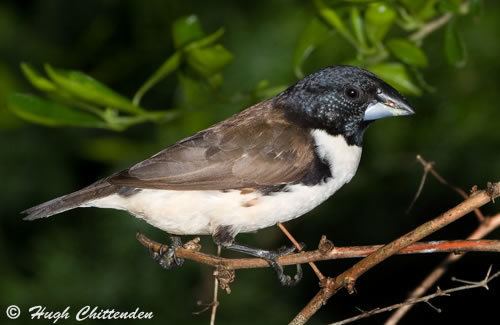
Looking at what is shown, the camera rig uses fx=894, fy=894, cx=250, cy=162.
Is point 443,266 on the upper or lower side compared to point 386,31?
lower

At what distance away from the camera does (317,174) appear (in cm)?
396

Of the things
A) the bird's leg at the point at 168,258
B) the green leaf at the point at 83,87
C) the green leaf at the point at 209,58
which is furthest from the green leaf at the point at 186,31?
the bird's leg at the point at 168,258

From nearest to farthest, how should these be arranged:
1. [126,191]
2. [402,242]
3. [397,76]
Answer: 1. [402,242]
2. [126,191]
3. [397,76]

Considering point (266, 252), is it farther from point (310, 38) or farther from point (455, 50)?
point (455, 50)

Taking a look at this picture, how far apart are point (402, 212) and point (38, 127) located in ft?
10.1

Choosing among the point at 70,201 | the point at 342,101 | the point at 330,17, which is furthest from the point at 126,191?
the point at 330,17

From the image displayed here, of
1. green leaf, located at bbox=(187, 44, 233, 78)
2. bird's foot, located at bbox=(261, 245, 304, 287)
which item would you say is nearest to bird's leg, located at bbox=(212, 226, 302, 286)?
bird's foot, located at bbox=(261, 245, 304, 287)

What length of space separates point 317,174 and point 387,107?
1.51ft

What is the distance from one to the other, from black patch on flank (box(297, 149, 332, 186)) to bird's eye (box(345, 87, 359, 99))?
340 mm

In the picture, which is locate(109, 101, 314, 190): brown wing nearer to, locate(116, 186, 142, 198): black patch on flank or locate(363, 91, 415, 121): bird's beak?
locate(116, 186, 142, 198): black patch on flank

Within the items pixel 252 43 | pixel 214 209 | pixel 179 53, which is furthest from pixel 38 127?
pixel 214 209

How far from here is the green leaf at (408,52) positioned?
439 centimetres

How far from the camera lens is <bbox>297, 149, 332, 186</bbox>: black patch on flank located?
3941 millimetres

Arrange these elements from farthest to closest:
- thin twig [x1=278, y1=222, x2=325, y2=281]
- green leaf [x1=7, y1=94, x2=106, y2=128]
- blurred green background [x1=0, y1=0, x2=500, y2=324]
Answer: blurred green background [x1=0, y1=0, x2=500, y2=324] → green leaf [x1=7, y1=94, x2=106, y2=128] → thin twig [x1=278, y1=222, x2=325, y2=281]
